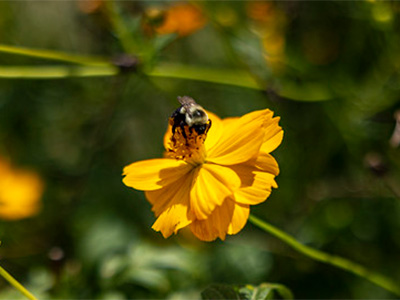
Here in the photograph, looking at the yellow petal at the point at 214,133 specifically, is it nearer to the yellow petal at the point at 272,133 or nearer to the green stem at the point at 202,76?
the yellow petal at the point at 272,133

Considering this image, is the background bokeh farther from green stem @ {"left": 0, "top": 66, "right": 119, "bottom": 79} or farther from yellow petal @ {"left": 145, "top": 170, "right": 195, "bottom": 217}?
yellow petal @ {"left": 145, "top": 170, "right": 195, "bottom": 217}

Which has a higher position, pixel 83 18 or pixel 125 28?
pixel 83 18

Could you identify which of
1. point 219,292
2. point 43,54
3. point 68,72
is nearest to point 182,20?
point 68,72

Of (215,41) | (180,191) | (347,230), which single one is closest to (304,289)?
(347,230)

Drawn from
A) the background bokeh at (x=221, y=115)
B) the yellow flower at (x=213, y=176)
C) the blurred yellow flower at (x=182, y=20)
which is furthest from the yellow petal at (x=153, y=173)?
the blurred yellow flower at (x=182, y=20)

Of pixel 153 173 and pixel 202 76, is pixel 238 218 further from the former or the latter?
pixel 202 76

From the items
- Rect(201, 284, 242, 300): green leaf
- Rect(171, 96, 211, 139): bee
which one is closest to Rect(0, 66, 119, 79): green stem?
Rect(171, 96, 211, 139): bee

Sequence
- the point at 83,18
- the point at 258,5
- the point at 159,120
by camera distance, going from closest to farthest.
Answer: the point at 258,5 < the point at 83,18 < the point at 159,120

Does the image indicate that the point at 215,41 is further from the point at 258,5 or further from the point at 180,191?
the point at 180,191
